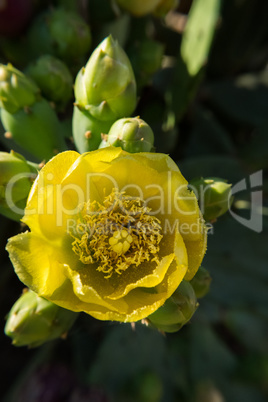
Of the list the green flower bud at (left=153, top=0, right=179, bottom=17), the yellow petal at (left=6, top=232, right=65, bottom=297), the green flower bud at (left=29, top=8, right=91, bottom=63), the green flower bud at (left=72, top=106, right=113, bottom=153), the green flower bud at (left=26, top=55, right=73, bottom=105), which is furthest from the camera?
the green flower bud at (left=153, top=0, right=179, bottom=17)

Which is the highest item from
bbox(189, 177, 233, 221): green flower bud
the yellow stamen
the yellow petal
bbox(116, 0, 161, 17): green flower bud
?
bbox(116, 0, 161, 17): green flower bud

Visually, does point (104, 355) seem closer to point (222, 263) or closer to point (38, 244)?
point (222, 263)

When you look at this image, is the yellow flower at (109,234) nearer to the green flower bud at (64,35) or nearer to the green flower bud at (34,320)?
the green flower bud at (34,320)

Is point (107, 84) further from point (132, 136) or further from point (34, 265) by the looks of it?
point (34, 265)

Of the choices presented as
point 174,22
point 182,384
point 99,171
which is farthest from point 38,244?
point 174,22

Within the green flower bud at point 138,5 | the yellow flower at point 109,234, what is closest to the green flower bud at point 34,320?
the yellow flower at point 109,234

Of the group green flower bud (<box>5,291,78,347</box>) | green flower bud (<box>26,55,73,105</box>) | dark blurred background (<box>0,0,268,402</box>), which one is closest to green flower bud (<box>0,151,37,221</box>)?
green flower bud (<box>5,291,78,347</box>)

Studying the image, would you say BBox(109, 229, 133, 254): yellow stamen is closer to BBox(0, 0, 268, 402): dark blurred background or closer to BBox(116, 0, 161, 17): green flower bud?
BBox(0, 0, 268, 402): dark blurred background
